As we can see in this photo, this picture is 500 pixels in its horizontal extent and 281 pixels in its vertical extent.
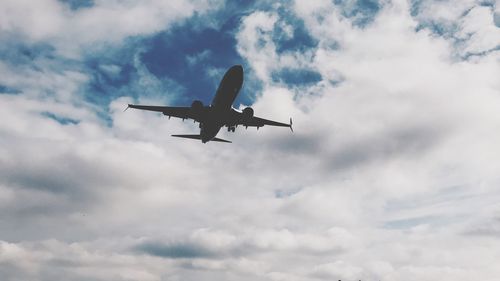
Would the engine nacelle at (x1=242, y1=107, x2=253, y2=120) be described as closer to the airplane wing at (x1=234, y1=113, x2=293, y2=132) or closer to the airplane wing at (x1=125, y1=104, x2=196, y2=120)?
the airplane wing at (x1=234, y1=113, x2=293, y2=132)

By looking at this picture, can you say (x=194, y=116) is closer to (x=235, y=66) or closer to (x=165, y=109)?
(x=165, y=109)

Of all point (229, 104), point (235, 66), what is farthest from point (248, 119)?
point (235, 66)

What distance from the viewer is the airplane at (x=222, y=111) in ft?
178

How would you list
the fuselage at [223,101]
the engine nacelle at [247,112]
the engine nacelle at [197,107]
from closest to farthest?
the fuselage at [223,101] → the engine nacelle at [197,107] → the engine nacelle at [247,112]

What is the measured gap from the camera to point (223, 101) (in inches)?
2219

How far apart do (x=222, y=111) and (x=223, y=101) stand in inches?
75.7

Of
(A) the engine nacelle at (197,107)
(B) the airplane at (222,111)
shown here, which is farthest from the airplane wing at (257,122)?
(A) the engine nacelle at (197,107)

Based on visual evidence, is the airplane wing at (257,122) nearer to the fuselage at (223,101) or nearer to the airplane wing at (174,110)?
the fuselage at (223,101)

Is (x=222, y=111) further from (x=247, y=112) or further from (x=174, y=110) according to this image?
(x=174, y=110)

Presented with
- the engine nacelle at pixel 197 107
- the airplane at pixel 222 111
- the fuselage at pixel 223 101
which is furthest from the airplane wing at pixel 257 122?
the engine nacelle at pixel 197 107

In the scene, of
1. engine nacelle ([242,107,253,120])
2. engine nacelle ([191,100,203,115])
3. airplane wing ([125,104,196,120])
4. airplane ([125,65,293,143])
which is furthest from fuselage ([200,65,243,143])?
airplane wing ([125,104,196,120])

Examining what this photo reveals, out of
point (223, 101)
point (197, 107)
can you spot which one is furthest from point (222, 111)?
point (197, 107)

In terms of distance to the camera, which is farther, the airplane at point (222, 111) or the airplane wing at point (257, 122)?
the airplane wing at point (257, 122)

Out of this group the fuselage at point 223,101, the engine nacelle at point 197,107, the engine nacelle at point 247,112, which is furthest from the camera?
the engine nacelle at point 247,112
